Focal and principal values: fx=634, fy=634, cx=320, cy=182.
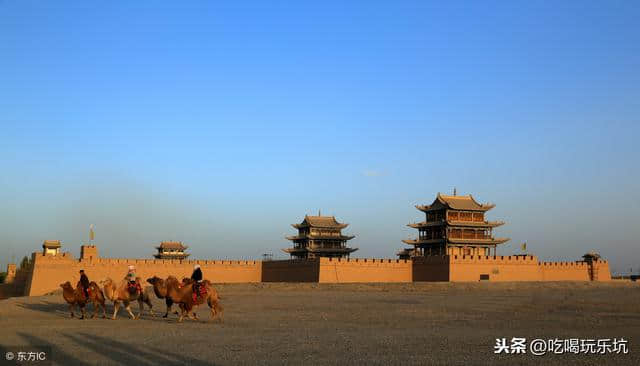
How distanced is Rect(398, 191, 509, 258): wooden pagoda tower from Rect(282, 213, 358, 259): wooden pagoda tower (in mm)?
9285

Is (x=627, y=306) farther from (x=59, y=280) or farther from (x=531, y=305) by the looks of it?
(x=59, y=280)

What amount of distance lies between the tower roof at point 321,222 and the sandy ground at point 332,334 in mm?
36708

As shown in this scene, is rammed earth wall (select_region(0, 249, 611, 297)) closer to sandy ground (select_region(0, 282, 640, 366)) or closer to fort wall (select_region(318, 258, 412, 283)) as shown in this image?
fort wall (select_region(318, 258, 412, 283))

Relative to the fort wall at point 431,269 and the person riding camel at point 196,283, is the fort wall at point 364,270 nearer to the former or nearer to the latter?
the fort wall at point 431,269

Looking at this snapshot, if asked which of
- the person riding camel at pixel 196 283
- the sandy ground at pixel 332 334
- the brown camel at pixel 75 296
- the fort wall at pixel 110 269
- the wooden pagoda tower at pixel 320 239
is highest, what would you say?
the wooden pagoda tower at pixel 320 239

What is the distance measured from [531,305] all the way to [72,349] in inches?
551

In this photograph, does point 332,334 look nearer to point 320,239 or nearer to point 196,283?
point 196,283

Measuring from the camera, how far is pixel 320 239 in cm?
5547

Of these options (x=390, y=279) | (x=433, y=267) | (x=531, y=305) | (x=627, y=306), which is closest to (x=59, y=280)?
(x=390, y=279)

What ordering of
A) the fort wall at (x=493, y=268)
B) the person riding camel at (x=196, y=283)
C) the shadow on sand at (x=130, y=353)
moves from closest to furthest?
the shadow on sand at (x=130, y=353)
the person riding camel at (x=196, y=283)
the fort wall at (x=493, y=268)

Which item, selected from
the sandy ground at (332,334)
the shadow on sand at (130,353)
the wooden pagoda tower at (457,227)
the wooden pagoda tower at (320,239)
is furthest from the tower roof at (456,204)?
the shadow on sand at (130,353)

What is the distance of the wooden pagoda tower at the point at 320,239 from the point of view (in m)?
55.0

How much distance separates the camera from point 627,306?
18047 millimetres

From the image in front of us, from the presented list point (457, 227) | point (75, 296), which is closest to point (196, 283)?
point (75, 296)
